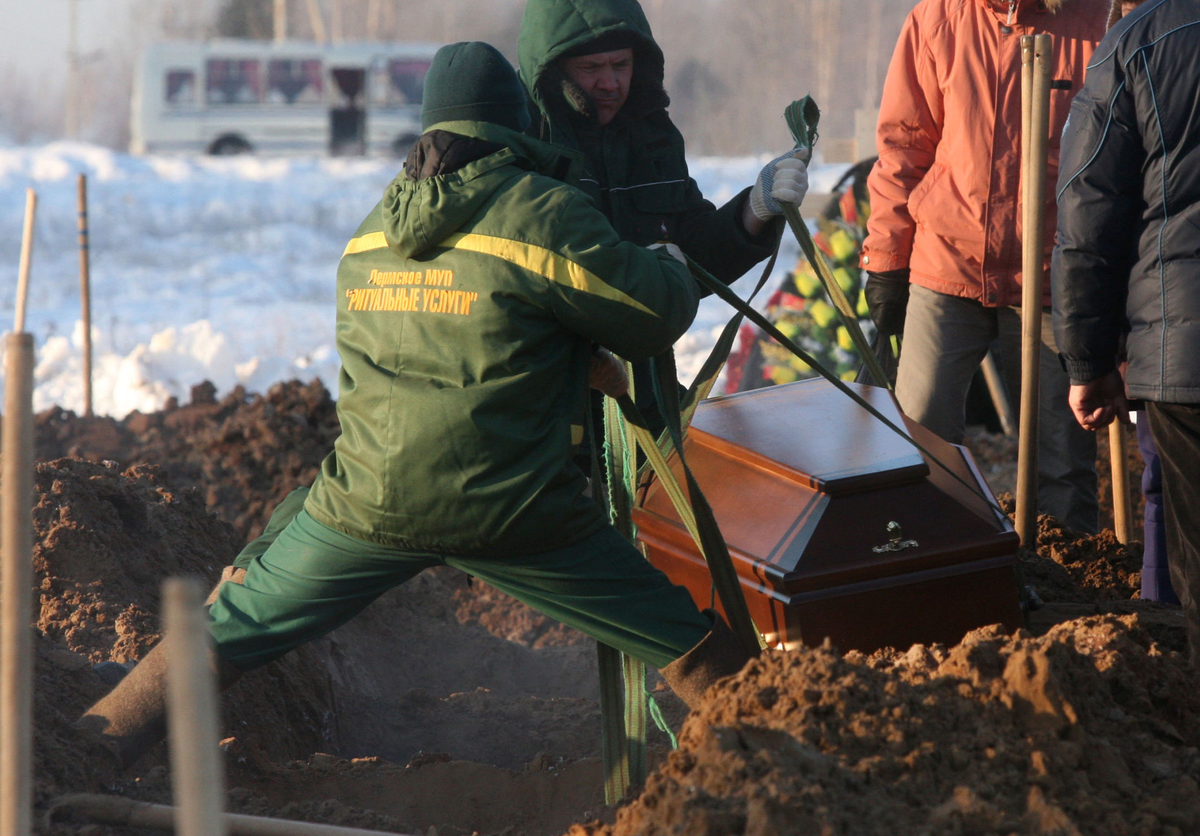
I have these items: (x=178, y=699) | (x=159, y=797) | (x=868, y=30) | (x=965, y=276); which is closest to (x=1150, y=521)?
(x=965, y=276)

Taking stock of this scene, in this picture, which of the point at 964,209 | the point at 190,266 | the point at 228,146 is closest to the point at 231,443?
the point at 964,209

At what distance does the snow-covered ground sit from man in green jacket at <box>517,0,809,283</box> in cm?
581

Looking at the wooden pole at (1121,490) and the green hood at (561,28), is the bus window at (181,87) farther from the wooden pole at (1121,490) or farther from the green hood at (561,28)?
the wooden pole at (1121,490)

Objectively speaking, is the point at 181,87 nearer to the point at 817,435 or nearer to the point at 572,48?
the point at 572,48

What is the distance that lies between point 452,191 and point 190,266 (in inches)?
543

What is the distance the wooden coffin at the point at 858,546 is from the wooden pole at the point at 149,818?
37.8 inches

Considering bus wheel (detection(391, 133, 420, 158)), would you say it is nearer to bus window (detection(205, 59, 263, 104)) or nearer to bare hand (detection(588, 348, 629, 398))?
bus window (detection(205, 59, 263, 104))

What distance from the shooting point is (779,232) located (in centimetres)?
306

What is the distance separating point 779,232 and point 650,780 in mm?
1692

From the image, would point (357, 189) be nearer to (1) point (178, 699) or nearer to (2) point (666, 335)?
(2) point (666, 335)

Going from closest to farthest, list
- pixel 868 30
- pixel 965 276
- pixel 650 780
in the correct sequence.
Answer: pixel 650 780 → pixel 965 276 → pixel 868 30

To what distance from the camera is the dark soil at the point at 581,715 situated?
1713 mm

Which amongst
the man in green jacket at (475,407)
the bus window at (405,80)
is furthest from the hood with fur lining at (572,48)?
the bus window at (405,80)

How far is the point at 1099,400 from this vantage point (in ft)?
8.66
